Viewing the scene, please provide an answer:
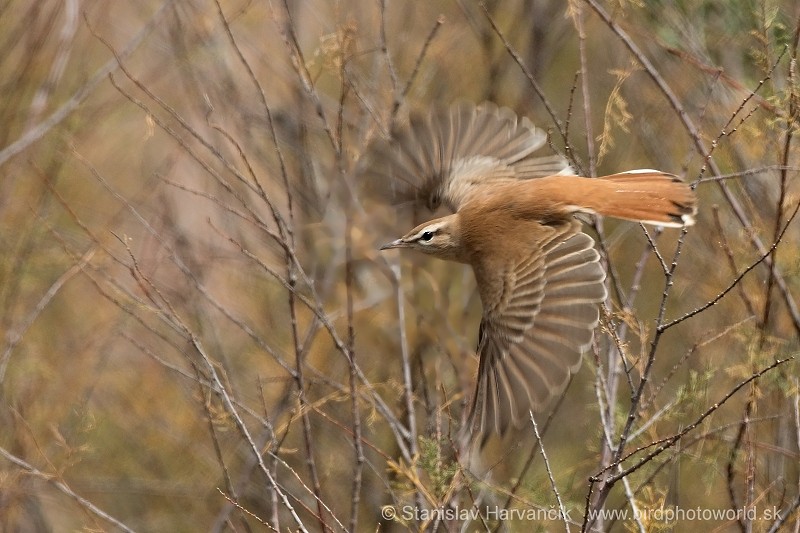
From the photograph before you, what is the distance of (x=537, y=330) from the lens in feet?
13.3

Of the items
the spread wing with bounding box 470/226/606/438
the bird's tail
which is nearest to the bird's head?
the spread wing with bounding box 470/226/606/438

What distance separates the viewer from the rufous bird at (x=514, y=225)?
12.4 ft

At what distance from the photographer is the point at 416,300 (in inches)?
212

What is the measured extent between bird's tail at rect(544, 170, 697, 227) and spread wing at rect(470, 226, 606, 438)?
0.17 metres

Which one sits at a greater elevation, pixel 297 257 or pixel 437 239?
pixel 437 239

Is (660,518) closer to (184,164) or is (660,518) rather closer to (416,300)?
(416,300)

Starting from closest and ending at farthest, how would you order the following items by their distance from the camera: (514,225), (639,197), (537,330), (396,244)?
(537,330)
(639,197)
(514,225)
(396,244)

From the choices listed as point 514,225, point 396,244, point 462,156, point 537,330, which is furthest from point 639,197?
point 462,156

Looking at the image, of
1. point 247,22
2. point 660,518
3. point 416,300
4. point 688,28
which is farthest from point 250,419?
point 660,518

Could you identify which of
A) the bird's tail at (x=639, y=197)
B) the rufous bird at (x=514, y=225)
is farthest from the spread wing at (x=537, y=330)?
the bird's tail at (x=639, y=197)

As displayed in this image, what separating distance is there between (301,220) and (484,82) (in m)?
1.44

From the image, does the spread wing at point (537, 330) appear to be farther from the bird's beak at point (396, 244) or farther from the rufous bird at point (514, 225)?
the bird's beak at point (396, 244)

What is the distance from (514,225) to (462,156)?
796mm

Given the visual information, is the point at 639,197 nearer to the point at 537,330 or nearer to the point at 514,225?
the point at 514,225
